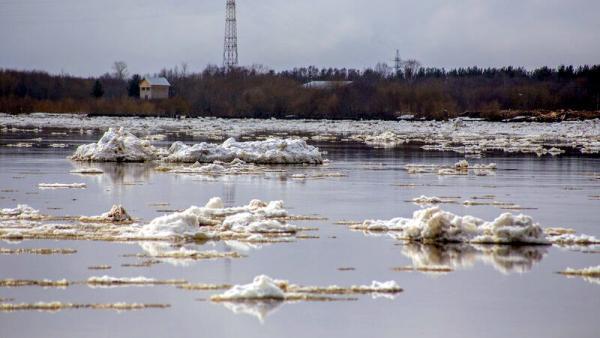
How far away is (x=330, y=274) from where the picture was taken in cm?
1238

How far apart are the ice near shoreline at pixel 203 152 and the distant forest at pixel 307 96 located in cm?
6845

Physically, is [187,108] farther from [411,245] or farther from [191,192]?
[411,245]

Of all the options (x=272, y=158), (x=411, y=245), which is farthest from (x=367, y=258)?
(x=272, y=158)

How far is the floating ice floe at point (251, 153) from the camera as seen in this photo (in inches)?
1229

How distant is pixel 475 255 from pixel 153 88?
12784 cm

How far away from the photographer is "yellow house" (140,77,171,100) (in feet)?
454

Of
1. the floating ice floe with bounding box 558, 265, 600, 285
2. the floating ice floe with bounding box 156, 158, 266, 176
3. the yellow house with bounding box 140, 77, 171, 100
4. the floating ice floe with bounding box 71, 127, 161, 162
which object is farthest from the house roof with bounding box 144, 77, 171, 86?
the floating ice floe with bounding box 558, 265, 600, 285

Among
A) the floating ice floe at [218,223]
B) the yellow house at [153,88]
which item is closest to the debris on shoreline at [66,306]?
the floating ice floe at [218,223]

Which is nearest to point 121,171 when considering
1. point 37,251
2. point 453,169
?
point 453,169

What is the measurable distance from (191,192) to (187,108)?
9955 cm

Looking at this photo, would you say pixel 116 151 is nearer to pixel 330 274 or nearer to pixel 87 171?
pixel 87 171

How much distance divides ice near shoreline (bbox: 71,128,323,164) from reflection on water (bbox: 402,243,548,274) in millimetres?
16944

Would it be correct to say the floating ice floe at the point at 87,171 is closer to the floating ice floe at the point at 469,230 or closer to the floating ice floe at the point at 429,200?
the floating ice floe at the point at 429,200

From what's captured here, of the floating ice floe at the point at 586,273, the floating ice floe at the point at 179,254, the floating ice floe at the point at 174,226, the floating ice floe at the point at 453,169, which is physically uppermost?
the floating ice floe at the point at 453,169
